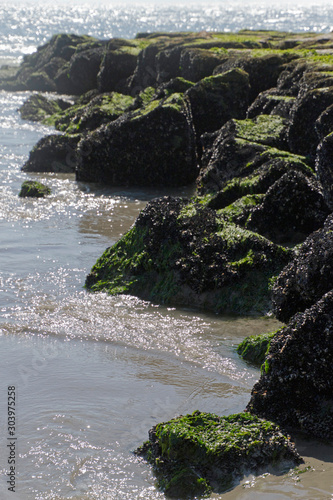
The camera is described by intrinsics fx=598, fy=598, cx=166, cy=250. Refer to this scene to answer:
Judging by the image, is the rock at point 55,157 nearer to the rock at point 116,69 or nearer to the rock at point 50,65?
the rock at point 116,69

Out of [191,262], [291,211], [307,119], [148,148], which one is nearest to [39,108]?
[148,148]

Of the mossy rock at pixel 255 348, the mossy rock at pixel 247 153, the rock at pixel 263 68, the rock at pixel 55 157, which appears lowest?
the mossy rock at pixel 255 348

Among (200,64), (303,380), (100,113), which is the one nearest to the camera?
(303,380)

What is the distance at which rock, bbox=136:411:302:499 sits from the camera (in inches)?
142

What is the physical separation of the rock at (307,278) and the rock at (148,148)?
275 inches

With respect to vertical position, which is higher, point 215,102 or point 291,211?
point 215,102

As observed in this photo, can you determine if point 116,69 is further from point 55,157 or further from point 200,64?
point 55,157

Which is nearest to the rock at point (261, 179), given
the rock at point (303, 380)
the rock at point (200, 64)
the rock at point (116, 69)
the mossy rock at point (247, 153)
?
the mossy rock at point (247, 153)

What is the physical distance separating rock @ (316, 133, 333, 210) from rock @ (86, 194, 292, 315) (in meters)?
1.22

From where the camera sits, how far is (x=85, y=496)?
11.8ft

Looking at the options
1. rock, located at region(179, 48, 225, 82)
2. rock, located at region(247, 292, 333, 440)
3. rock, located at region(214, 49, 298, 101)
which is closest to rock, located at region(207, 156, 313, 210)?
rock, located at region(247, 292, 333, 440)

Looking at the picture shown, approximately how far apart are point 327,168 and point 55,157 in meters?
8.50

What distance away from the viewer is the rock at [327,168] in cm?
736

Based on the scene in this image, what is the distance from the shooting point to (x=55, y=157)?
14.4 metres
